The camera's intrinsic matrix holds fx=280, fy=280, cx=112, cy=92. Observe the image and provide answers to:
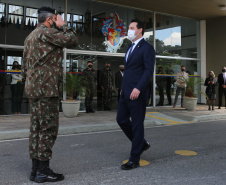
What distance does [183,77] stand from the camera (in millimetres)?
12398

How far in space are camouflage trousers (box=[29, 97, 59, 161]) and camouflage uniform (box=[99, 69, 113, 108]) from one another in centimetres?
834

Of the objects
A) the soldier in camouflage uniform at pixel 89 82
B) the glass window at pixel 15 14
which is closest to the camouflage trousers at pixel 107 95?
the soldier in camouflage uniform at pixel 89 82

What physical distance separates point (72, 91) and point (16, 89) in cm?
196

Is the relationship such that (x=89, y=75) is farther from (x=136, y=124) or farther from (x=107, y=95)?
(x=136, y=124)

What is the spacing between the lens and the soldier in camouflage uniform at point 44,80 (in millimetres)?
3164

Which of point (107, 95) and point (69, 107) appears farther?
point (107, 95)

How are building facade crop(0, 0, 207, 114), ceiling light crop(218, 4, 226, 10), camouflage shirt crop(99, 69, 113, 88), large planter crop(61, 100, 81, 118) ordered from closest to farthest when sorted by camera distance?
large planter crop(61, 100, 81, 118), building facade crop(0, 0, 207, 114), camouflage shirt crop(99, 69, 113, 88), ceiling light crop(218, 4, 226, 10)

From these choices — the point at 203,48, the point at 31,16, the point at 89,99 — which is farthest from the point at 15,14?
the point at 203,48

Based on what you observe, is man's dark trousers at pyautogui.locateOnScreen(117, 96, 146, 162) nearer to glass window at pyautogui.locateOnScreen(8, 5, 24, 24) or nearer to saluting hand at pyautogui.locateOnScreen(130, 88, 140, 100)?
saluting hand at pyautogui.locateOnScreen(130, 88, 140, 100)

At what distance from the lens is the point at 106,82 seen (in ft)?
38.2

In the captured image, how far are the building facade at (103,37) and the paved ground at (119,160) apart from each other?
3108mm

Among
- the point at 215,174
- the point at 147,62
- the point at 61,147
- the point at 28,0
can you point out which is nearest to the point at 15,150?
the point at 61,147

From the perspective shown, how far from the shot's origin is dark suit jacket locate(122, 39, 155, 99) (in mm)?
3719

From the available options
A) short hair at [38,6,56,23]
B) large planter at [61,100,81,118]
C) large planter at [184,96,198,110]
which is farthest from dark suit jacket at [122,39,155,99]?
large planter at [184,96,198,110]
